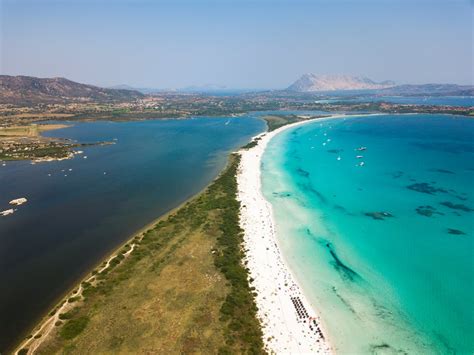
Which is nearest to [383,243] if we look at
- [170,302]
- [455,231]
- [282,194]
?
[455,231]

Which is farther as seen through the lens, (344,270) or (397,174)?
(397,174)

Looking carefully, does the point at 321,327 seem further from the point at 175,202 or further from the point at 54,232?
the point at 54,232

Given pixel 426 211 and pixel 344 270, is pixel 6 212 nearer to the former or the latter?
pixel 344 270

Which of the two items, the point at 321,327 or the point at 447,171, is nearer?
the point at 321,327

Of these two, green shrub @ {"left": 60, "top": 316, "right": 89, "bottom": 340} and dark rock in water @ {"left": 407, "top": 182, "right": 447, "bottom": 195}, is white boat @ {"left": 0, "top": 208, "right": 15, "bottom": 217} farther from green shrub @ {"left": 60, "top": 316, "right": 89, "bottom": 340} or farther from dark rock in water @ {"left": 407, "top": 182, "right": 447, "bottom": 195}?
dark rock in water @ {"left": 407, "top": 182, "right": 447, "bottom": 195}

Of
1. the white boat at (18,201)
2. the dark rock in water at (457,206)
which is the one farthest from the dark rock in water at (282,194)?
the white boat at (18,201)

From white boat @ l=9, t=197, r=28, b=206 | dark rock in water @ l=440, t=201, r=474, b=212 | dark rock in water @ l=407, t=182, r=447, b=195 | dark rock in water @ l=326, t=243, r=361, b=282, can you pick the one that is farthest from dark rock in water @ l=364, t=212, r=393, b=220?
white boat @ l=9, t=197, r=28, b=206

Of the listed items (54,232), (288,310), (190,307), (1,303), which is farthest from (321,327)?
(54,232)
